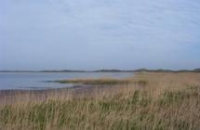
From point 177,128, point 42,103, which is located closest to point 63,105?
point 42,103

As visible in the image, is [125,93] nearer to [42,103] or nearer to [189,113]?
[42,103]

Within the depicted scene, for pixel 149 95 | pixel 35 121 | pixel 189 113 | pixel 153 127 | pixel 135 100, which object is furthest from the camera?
pixel 149 95

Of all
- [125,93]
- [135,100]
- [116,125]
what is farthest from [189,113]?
[125,93]

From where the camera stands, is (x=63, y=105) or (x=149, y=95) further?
(x=149, y=95)

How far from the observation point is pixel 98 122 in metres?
9.39

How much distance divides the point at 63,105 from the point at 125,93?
15.0 feet

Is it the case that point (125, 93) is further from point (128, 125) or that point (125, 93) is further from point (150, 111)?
point (128, 125)

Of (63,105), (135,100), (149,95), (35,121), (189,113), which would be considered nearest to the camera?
(35,121)

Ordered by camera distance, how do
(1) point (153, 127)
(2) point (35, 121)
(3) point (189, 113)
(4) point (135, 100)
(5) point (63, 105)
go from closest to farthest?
(1) point (153, 127), (2) point (35, 121), (3) point (189, 113), (5) point (63, 105), (4) point (135, 100)

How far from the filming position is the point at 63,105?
13.5m

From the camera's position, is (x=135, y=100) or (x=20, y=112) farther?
(x=135, y=100)

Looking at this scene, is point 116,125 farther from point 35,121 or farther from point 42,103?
point 42,103

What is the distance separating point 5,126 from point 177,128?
13.7ft

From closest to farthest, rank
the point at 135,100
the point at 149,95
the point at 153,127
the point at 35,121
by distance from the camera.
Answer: the point at 153,127
the point at 35,121
the point at 135,100
the point at 149,95
